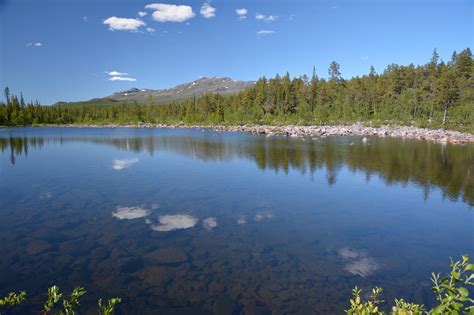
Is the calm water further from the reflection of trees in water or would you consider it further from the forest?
the forest

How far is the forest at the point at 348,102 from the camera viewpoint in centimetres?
6875

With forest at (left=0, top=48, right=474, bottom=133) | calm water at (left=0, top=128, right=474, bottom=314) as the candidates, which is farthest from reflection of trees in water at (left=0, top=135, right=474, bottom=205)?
forest at (left=0, top=48, right=474, bottom=133)

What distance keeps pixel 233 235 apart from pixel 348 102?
86360mm

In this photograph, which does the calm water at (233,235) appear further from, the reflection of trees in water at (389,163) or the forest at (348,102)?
the forest at (348,102)

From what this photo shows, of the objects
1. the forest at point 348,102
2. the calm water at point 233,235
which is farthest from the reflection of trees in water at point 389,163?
the forest at point 348,102

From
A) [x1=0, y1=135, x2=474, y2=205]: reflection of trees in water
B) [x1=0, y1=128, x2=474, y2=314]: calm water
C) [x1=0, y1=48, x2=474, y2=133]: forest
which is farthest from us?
[x1=0, y1=48, x2=474, y2=133]: forest

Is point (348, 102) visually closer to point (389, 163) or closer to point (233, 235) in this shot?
point (389, 163)

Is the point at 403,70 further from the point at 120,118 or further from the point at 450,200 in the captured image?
the point at 120,118

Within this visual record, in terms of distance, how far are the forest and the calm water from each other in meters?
51.2

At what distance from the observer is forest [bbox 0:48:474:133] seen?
226 feet

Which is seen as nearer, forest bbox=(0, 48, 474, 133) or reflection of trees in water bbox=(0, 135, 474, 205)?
reflection of trees in water bbox=(0, 135, 474, 205)

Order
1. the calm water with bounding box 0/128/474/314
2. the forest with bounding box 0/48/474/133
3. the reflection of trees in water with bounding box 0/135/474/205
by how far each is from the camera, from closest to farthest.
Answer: the calm water with bounding box 0/128/474/314, the reflection of trees in water with bounding box 0/135/474/205, the forest with bounding box 0/48/474/133

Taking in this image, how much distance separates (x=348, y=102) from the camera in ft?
298

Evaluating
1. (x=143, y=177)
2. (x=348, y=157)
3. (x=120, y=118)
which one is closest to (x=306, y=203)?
(x=143, y=177)
